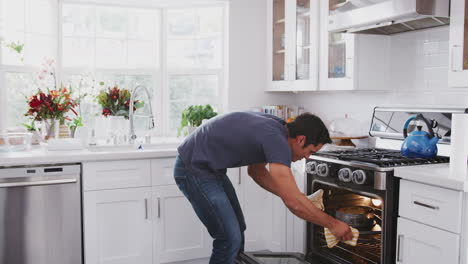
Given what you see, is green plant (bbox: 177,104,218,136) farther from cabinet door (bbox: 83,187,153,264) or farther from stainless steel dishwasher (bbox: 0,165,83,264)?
stainless steel dishwasher (bbox: 0,165,83,264)

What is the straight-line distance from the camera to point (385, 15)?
2709 millimetres

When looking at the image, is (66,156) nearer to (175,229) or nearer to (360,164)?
(175,229)

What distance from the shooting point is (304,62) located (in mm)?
3699

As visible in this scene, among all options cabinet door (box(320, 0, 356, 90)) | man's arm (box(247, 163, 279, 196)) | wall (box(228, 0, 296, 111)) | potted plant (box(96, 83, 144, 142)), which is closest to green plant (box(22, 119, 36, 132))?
potted plant (box(96, 83, 144, 142))

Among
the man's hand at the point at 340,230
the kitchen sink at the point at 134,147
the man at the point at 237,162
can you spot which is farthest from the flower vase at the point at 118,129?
the man's hand at the point at 340,230

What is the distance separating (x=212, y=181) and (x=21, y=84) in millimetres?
2129

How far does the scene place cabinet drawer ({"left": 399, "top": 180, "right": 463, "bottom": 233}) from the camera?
2.10 m

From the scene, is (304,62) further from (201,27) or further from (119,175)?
(119,175)

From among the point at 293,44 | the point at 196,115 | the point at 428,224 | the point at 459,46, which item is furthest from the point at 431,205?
the point at 196,115

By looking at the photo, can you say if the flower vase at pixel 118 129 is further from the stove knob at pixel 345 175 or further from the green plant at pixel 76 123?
the stove knob at pixel 345 175

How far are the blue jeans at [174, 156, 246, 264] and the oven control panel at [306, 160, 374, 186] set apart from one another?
0.65 m

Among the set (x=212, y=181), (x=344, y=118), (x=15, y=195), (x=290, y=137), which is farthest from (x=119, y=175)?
(x=344, y=118)

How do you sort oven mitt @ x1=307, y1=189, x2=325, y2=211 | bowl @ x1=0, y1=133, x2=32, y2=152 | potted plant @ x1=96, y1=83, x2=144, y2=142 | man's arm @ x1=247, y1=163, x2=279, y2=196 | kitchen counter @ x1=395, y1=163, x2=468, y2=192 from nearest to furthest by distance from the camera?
kitchen counter @ x1=395, y1=163, x2=468, y2=192 → man's arm @ x1=247, y1=163, x2=279, y2=196 → oven mitt @ x1=307, y1=189, x2=325, y2=211 → bowl @ x1=0, y1=133, x2=32, y2=152 → potted plant @ x1=96, y1=83, x2=144, y2=142

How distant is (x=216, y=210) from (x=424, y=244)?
1011mm
